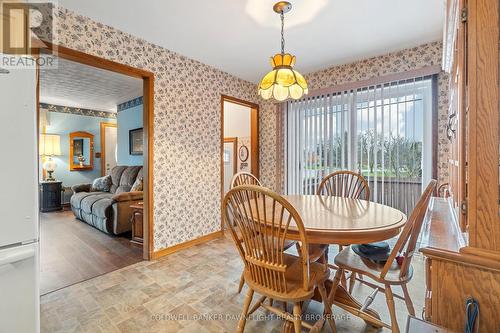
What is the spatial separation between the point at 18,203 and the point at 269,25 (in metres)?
2.39

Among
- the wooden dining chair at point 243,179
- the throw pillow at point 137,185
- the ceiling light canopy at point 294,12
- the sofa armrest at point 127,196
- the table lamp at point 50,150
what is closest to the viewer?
the ceiling light canopy at point 294,12

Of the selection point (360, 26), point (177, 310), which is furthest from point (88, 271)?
point (360, 26)

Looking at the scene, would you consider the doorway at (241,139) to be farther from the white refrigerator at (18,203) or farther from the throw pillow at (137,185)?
the white refrigerator at (18,203)

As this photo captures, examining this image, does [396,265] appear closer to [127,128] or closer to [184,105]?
[184,105]

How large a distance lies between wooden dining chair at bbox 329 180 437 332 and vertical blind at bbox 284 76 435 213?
63.6 inches

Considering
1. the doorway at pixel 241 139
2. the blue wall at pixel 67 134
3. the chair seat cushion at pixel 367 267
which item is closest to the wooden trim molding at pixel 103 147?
the blue wall at pixel 67 134

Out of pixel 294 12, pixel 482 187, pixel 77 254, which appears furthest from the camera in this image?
pixel 77 254

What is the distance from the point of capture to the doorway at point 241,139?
434 cm

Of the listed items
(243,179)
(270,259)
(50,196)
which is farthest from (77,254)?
(50,196)

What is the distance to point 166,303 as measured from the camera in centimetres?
193

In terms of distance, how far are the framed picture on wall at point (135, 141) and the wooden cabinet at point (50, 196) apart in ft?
6.47

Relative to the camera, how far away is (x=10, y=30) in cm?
97

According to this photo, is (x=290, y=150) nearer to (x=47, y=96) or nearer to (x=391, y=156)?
(x=391, y=156)

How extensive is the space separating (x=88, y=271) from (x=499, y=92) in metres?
3.35
